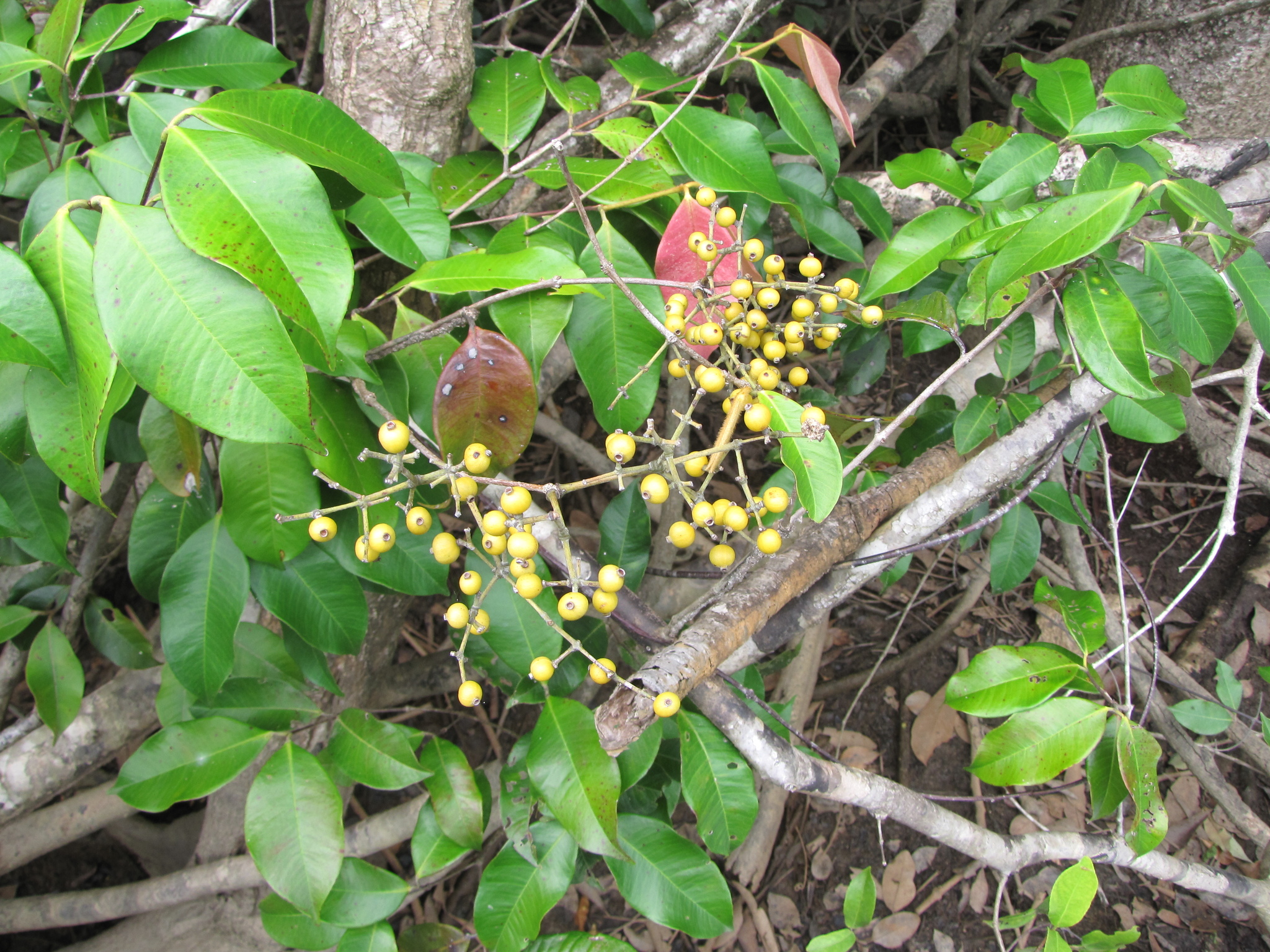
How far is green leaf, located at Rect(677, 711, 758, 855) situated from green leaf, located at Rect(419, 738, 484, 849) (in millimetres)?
343

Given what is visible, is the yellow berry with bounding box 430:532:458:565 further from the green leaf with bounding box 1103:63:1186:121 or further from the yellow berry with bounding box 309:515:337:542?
the green leaf with bounding box 1103:63:1186:121

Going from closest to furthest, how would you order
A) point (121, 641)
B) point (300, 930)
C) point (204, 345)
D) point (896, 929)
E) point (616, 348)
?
point (204, 345) < point (616, 348) < point (300, 930) < point (121, 641) < point (896, 929)

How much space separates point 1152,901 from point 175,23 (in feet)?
9.11

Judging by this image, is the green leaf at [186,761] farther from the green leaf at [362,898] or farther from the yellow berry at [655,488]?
the yellow berry at [655,488]

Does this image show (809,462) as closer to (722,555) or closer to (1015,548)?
(722,555)

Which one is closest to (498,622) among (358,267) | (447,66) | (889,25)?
(358,267)

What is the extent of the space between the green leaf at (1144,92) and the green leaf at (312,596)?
49.8 inches

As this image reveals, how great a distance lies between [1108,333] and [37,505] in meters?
1.37

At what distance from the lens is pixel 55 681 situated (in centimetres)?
120

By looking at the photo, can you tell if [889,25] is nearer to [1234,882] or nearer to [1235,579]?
[1235,579]

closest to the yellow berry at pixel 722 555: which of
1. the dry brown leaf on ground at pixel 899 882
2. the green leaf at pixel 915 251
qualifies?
the green leaf at pixel 915 251

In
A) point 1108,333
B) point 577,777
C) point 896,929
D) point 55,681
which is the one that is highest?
point 1108,333

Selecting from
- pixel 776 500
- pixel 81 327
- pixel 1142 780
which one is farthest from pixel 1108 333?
pixel 81 327

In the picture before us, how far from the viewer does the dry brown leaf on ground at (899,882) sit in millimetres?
1535
